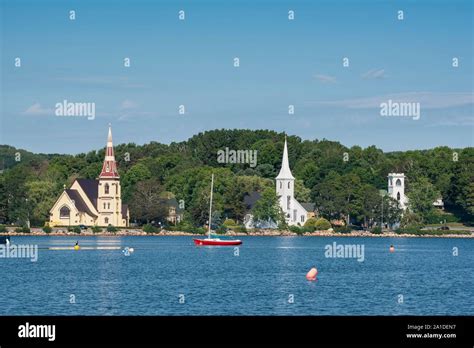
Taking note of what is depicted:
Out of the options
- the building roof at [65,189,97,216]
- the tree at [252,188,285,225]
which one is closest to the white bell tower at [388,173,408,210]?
the tree at [252,188,285,225]

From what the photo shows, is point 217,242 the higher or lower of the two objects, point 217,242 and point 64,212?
the lower

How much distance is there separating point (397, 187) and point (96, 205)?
47.0 m

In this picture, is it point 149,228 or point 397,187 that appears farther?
point 397,187

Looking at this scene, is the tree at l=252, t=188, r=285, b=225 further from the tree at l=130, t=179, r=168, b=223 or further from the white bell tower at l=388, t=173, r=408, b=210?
the white bell tower at l=388, t=173, r=408, b=210

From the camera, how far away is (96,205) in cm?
15538

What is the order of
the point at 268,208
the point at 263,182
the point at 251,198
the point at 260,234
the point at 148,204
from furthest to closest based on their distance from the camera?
the point at 263,182 → the point at 251,198 → the point at 148,204 → the point at 260,234 → the point at 268,208

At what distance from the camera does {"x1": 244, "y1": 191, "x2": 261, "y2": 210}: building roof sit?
511ft

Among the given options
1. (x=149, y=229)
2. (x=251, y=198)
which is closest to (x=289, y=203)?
(x=251, y=198)

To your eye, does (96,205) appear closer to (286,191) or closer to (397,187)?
(286,191)

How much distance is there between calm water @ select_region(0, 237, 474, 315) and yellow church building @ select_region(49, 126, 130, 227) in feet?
199

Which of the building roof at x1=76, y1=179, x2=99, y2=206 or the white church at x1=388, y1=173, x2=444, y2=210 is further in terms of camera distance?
the white church at x1=388, y1=173, x2=444, y2=210

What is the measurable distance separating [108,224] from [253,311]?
4339 inches

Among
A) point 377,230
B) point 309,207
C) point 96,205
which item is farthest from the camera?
point 309,207

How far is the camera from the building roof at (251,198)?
511ft
